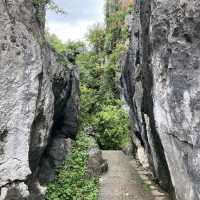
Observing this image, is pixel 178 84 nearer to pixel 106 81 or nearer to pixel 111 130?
pixel 111 130

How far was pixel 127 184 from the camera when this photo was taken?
499 inches

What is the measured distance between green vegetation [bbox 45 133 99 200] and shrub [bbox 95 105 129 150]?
19.8ft

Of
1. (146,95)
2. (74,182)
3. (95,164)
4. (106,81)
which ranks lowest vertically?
(74,182)

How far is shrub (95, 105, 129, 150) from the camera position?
20.7 metres

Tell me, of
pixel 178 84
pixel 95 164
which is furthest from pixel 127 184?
pixel 178 84

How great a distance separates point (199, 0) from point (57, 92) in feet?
22.4

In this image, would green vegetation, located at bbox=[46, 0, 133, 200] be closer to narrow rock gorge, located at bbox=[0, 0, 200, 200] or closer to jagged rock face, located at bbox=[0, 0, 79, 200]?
narrow rock gorge, located at bbox=[0, 0, 200, 200]

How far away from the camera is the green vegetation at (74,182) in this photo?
11.4 m

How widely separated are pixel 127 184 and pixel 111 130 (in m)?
7.94

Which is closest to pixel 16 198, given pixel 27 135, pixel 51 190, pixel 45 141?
pixel 27 135

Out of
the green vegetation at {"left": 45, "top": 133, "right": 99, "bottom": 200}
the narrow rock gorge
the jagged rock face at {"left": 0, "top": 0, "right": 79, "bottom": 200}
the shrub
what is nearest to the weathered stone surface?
the green vegetation at {"left": 45, "top": 133, "right": 99, "bottom": 200}

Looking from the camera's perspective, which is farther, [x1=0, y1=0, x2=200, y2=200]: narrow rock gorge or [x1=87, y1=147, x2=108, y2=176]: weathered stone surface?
[x1=87, y1=147, x2=108, y2=176]: weathered stone surface

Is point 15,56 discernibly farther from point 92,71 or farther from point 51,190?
point 92,71

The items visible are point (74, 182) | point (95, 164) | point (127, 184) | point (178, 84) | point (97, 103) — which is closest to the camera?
point (178, 84)
